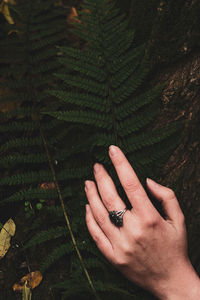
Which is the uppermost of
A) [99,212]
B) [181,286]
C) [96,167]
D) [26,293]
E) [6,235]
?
[96,167]

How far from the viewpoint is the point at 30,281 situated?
6.27ft

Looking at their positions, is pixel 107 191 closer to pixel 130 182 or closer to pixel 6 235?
pixel 130 182

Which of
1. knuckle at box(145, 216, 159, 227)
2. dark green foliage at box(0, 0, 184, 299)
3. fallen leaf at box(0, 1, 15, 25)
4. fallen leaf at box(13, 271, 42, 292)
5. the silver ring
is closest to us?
knuckle at box(145, 216, 159, 227)

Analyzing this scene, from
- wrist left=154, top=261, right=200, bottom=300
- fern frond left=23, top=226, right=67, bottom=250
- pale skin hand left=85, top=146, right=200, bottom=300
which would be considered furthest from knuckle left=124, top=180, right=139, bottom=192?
fern frond left=23, top=226, right=67, bottom=250

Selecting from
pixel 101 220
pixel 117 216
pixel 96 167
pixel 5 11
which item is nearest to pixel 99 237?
pixel 101 220

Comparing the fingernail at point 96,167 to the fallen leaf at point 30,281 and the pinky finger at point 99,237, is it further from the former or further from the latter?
the fallen leaf at point 30,281

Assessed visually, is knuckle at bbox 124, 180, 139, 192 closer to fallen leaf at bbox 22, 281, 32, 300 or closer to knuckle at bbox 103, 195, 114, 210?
knuckle at bbox 103, 195, 114, 210

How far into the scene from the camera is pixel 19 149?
87.0 inches

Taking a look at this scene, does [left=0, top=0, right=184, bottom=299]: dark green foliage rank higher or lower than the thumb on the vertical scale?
higher

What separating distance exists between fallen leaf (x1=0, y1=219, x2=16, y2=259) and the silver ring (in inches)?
35.6

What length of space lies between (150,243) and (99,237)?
1.17 feet

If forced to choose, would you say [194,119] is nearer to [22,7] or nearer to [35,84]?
[35,84]

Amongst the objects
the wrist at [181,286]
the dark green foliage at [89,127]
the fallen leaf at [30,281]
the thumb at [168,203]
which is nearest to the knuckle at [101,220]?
the dark green foliage at [89,127]

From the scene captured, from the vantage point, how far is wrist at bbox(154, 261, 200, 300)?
1506mm
